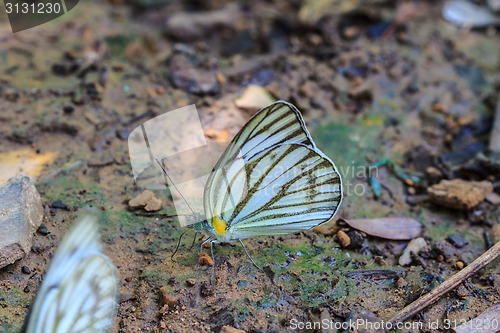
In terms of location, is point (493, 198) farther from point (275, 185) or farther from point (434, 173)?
point (275, 185)

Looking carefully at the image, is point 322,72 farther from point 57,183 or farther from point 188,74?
point 57,183

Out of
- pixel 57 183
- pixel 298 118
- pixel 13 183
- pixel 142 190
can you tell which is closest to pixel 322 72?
pixel 298 118

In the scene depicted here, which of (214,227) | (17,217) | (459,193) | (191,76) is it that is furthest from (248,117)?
(17,217)

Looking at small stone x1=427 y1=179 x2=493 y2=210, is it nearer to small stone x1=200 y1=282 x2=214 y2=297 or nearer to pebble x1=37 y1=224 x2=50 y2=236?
small stone x1=200 y1=282 x2=214 y2=297

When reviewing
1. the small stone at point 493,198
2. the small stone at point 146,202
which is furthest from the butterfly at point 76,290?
the small stone at point 493,198

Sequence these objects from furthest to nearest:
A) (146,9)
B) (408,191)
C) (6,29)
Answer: (146,9), (6,29), (408,191)

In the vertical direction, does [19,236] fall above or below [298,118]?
below
